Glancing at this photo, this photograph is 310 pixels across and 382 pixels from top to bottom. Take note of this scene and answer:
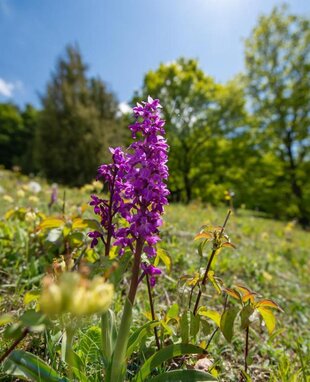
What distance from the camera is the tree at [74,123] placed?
52.8ft

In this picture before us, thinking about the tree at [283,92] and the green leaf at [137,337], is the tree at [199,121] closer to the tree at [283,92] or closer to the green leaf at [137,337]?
the tree at [283,92]

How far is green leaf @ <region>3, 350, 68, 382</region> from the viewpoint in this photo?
104 centimetres

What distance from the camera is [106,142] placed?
616 inches

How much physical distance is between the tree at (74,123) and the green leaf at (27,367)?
1414cm

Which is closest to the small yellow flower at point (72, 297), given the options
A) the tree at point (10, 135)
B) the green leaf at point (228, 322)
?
the green leaf at point (228, 322)

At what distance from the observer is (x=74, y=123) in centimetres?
1694

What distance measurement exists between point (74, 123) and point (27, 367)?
16.7 metres

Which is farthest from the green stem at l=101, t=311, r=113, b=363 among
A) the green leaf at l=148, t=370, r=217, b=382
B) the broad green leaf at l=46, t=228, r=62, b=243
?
the broad green leaf at l=46, t=228, r=62, b=243

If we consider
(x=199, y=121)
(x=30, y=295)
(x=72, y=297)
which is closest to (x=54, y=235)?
(x=30, y=295)

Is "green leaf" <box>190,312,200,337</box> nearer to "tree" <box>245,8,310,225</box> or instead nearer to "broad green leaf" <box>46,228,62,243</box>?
"broad green leaf" <box>46,228,62,243</box>

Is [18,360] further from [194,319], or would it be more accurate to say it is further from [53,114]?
[53,114]

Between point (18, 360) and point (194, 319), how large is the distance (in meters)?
0.68

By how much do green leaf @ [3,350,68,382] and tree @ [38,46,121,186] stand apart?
14.1 m

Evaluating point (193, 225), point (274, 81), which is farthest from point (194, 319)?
point (274, 81)
